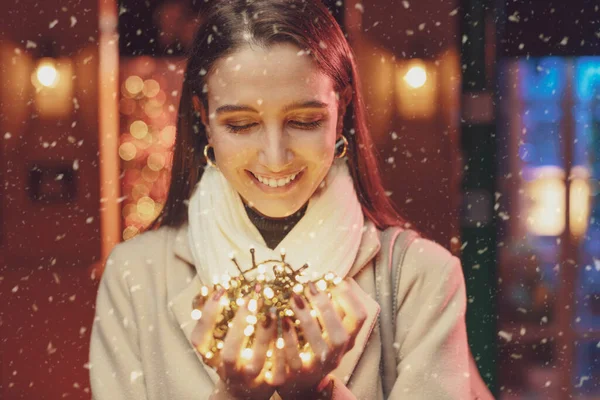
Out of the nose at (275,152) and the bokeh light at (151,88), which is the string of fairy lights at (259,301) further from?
the bokeh light at (151,88)

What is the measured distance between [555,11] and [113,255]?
2.18 m

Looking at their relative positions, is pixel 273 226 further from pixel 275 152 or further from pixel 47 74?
pixel 47 74

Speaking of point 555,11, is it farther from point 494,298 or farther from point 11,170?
point 11,170

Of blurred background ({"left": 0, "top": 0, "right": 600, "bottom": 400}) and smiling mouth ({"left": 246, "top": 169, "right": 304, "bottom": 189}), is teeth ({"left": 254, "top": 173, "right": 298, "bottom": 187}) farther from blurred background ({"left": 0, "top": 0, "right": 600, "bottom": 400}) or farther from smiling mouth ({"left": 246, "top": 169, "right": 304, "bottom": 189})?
blurred background ({"left": 0, "top": 0, "right": 600, "bottom": 400})

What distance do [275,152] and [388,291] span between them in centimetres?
44

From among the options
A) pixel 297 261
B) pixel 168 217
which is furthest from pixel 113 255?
pixel 297 261

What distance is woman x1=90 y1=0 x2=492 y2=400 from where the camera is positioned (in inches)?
54.8

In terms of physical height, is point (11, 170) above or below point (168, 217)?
above

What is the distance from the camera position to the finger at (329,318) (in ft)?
4.19

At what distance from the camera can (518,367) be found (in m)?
3.85

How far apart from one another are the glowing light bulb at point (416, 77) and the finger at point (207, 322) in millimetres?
1799

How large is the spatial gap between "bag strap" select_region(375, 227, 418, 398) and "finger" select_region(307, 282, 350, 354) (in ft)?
0.96

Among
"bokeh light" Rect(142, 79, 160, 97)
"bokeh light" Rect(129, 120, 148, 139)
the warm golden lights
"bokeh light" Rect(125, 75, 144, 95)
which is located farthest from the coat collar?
"bokeh light" Rect(142, 79, 160, 97)

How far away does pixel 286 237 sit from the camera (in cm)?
157
